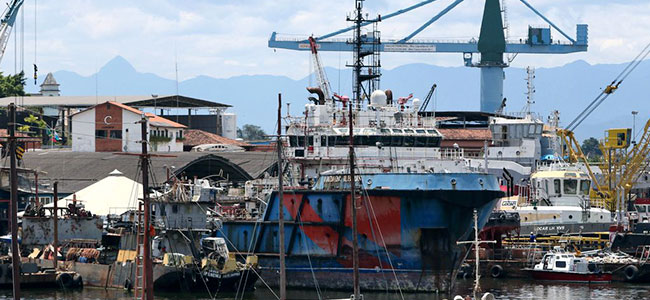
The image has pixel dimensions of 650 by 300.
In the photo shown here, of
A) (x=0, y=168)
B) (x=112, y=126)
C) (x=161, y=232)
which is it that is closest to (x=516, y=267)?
(x=161, y=232)

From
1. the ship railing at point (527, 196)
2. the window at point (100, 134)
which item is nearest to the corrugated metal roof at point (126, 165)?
the window at point (100, 134)

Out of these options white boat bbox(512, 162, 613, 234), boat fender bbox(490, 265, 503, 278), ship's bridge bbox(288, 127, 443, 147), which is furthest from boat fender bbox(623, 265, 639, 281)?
ship's bridge bbox(288, 127, 443, 147)

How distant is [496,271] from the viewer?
63938mm

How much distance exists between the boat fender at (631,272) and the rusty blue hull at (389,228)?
1015cm

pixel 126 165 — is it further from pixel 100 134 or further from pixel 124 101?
pixel 124 101

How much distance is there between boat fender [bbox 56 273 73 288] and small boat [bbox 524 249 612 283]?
2348 cm

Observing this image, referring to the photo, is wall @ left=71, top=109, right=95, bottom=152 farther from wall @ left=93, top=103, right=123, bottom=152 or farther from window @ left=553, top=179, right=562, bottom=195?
window @ left=553, top=179, right=562, bottom=195

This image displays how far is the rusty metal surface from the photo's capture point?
2512 inches

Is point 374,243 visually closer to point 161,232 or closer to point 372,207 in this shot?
point 372,207

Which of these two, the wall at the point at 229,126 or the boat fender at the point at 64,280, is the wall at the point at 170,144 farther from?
the boat fender at the point at 64,280

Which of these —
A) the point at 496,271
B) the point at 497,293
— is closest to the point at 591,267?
the point at 496,271

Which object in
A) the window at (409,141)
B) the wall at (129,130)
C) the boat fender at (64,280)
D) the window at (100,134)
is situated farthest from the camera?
the window at (100,134)

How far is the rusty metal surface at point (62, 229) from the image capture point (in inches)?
2512

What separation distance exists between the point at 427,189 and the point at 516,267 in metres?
12.4
